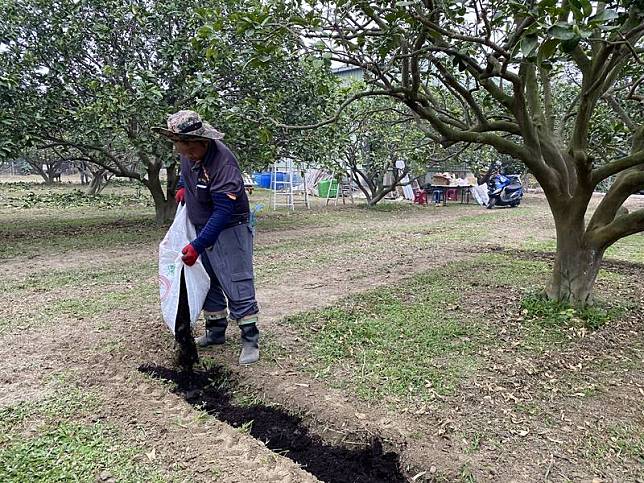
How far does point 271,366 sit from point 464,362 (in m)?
1.28

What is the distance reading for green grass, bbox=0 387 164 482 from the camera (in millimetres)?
2150

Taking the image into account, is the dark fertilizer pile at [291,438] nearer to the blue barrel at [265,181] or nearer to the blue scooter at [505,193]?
the blue scooter at [505,193]

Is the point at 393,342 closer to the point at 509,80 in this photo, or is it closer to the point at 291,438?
the point at 291,438

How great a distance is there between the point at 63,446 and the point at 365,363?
5.90 ft

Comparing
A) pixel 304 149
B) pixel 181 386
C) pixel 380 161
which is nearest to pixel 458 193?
pixel 380 161

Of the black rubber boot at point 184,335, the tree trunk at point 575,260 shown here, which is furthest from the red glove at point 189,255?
the tree trunk at point 575,260

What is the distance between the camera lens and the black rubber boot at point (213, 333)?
11.9ft

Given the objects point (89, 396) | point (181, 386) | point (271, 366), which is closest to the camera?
point (89, 396)

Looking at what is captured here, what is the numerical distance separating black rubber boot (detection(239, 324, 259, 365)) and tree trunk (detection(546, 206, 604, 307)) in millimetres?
2659

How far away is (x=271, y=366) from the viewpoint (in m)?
3.31

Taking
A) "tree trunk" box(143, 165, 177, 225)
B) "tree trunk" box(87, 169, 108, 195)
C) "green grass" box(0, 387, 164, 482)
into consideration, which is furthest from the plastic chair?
"green grass" box(0, 387, 164, 482)

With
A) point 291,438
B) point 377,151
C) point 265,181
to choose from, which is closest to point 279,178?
point 265,181

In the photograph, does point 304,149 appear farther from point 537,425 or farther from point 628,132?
point 537,425

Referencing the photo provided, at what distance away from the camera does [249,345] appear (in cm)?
339
